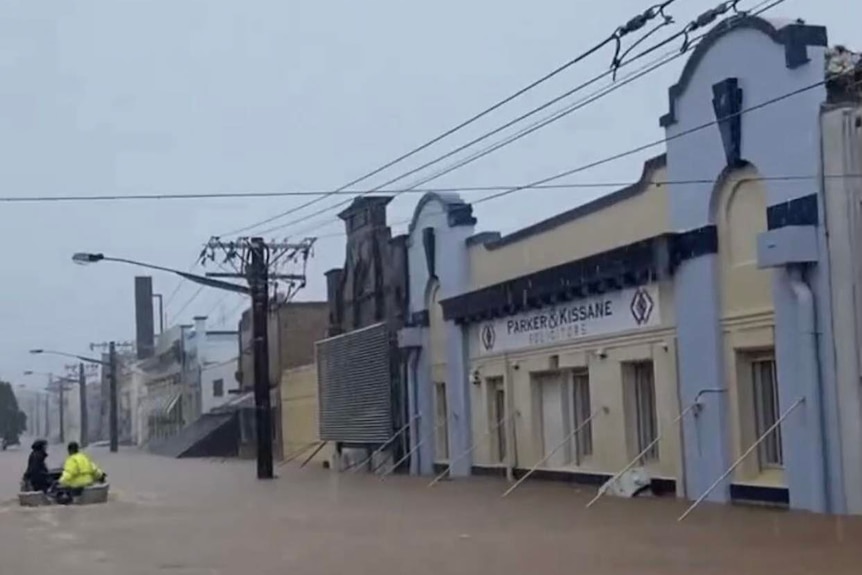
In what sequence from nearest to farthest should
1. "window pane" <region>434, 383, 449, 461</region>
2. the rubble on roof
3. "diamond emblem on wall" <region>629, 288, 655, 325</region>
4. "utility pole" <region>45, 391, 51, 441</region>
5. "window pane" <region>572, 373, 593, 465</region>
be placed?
the rubble on roof
"diamond emblem on wall" <region>629, 288, 655, 325</region>
"window pane" <region>572, 373, 593, 465</region>
"window pane" <region>434, 383, 449, 461</region>
"utility pole" <region>45, 391, 51, 441</region>

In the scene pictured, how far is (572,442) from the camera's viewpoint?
31.3m

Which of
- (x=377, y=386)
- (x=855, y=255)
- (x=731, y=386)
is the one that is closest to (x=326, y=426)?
(x=377, y=386)

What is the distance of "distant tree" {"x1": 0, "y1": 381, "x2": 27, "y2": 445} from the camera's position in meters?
129

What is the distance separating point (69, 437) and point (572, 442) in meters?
123

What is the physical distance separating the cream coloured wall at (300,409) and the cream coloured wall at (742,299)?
2813 centimetres

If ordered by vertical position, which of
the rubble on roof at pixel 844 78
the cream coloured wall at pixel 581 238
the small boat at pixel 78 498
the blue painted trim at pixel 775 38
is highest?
the blue painted trim at pixel 775 38

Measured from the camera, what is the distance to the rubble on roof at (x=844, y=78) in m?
21.5

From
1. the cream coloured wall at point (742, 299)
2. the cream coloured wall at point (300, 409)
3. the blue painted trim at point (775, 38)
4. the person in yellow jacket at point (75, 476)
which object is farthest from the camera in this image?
the cream coloured wall at point (300, 409)

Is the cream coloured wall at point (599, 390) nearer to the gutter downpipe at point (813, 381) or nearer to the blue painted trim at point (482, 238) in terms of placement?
the blue painted trim at point (482, 238)

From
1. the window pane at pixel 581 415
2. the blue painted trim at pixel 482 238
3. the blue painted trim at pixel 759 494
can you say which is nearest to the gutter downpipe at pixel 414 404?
the blue painted trim at pixel 482 238

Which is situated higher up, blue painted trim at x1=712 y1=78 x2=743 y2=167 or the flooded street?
blue painted trim at x1=712 y1=78 x2=743 y2=167

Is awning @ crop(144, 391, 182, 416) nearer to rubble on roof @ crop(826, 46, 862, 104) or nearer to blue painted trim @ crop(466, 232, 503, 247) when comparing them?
blue painted trim @ crop(466, 232, 503, 247)

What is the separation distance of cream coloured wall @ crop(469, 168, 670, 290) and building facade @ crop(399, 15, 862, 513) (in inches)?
2.0

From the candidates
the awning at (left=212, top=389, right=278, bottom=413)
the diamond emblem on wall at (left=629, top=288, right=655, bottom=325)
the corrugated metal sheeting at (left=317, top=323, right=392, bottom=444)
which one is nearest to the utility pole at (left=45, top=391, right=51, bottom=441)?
the awning at (left=212, top=389, right=278, bottom=413)
